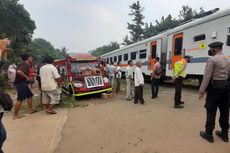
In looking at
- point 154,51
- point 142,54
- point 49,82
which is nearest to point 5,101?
point 49,82

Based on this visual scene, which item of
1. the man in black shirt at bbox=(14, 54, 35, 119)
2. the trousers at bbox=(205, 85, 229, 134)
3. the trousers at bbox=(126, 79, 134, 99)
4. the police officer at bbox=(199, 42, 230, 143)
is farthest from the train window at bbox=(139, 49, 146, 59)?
the trousers at bbox=(205, 85, 229, 134)

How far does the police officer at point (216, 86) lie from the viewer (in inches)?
142

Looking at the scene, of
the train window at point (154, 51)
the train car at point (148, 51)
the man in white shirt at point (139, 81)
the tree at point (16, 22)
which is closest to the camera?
the man in white shirt at point (139, 81)

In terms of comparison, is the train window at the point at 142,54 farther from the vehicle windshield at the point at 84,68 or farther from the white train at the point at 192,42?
the vehicle windshield at the point at 84,68

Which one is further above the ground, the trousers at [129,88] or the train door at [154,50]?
the train door at [154,50]

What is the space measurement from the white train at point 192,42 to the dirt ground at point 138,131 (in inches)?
105

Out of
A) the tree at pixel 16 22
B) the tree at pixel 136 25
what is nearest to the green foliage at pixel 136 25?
the tree at pixel 136 25

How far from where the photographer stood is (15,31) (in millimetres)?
23219

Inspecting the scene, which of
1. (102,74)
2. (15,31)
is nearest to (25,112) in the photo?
(102,74)

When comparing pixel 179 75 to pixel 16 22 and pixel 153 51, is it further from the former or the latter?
pixel 16 22

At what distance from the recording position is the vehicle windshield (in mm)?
9000

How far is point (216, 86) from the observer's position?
3.60m

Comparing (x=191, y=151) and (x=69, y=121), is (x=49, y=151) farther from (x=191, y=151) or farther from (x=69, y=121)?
(x=191, y=151)

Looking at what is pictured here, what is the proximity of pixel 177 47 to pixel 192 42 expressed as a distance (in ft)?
3.95
